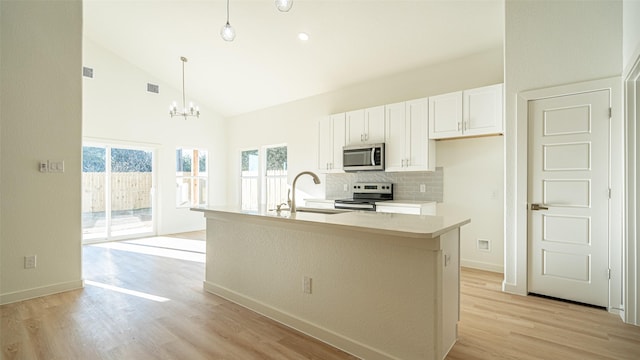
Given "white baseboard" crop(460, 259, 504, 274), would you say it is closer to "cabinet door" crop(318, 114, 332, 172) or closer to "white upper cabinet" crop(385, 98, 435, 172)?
"white upper cabinet" crop(385, 98, 435, 172)

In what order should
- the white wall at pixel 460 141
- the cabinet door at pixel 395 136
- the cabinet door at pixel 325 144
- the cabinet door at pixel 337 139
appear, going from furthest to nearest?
1. the cabinet door at pixel 325 144
2. the cabinet door at pixel 337 139
3. the cabinet door at pixel 395 136
4. the white wall at pixel 460 141

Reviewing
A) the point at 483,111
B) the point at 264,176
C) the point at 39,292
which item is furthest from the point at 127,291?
the point at 483,111

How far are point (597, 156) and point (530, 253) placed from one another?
3.65ft

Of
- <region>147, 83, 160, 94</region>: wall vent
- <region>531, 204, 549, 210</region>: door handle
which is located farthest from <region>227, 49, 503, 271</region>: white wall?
<region>147, 83, 160, 94</region>: wall vent

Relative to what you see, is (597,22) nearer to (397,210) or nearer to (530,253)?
(530,253)

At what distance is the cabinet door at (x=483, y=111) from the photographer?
354 centimetres

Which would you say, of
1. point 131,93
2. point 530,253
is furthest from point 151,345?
point 131,93

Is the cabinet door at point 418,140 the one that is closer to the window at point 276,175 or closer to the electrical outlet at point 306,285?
the electrical outlet at point 306,285

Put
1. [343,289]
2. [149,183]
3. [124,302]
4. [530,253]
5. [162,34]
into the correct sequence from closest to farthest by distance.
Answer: [343,289] < [124,302] < [530,253] < [162,34] < [149,183]

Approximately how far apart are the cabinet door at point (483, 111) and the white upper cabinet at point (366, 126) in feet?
3.87

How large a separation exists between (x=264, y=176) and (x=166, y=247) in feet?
8.22

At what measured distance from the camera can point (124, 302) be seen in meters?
2.99

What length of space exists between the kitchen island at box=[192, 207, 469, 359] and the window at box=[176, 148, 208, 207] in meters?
4.80

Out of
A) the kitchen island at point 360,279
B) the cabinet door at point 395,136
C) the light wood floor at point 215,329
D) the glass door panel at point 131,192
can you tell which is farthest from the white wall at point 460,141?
the glass door panel at point 131,192
